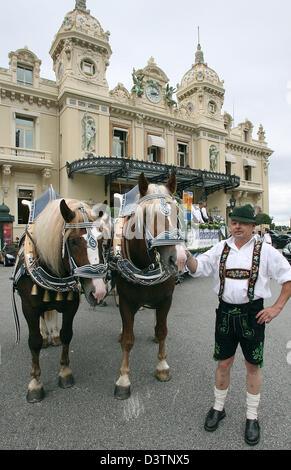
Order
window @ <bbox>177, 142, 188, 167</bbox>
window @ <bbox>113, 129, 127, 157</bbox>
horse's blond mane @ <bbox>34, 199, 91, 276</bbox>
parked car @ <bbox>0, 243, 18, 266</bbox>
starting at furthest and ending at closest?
1. window @ <bbox>177, 142, 188, 167</bbox>
2. window @ <bbox>113, 129, 127, 157</bbox>
3. parked car @ <bbox>0, 243, 18, 266</bbox>
4. horse's blond mane @ <bbox>34, 199, 91, 276</bbox>

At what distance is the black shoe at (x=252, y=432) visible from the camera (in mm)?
1937

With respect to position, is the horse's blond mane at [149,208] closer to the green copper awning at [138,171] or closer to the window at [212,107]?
the green copper awning at [138,171]

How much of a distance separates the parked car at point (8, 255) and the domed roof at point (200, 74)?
2014cm

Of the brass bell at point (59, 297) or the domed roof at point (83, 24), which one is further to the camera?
the domed roof at point (83, 24)

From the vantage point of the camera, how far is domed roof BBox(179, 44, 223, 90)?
882 inches

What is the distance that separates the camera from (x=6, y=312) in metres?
5.35

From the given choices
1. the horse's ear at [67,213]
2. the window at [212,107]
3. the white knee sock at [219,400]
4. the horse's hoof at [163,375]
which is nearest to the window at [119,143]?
the window at [212,107]

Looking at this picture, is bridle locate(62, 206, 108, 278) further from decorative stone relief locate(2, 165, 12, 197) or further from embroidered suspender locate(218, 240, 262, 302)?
decorative stone relief locate(2, 165, 12, 197)

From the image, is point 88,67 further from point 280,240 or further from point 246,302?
point 246,302

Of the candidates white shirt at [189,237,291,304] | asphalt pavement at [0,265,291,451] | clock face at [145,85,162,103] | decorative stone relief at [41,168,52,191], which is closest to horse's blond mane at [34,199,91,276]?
asphalt pavement at [0,265,291,451]

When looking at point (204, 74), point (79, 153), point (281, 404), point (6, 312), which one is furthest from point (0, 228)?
point (204, 74)

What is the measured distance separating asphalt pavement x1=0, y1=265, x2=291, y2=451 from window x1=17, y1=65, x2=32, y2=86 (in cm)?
1778
